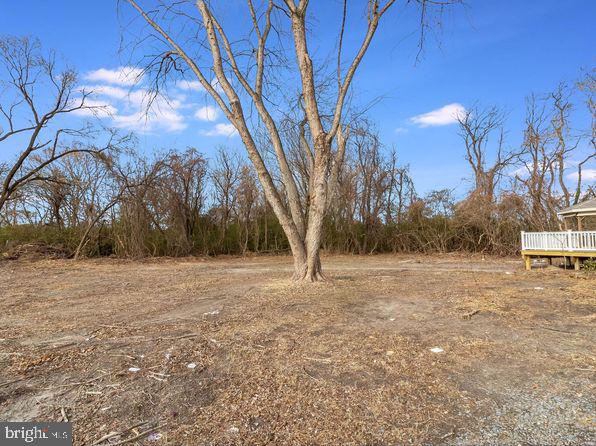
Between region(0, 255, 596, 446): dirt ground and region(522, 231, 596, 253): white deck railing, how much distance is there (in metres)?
5.19

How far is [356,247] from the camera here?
62.9ft

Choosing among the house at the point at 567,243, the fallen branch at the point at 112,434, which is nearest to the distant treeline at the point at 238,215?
the house at the point at 567,243

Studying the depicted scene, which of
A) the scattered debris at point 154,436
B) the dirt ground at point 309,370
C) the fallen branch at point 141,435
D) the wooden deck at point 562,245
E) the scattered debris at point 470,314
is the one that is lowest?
the scattered debris at point 154,436

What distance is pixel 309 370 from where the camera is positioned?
316 centimetres

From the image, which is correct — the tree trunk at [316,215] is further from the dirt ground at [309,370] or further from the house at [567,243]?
the house at [567,243]

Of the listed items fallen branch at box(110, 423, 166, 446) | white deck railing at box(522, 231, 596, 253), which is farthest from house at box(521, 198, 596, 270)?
fallen branch at box(110, 423, 166, 446)

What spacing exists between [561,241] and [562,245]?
117 millimetres

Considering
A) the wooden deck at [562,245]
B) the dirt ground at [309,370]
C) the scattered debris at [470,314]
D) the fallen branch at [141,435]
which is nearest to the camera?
the fallen branch at [141,435]

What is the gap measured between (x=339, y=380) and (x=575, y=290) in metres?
5.84

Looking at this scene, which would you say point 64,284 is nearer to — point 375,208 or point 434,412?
point 434,412

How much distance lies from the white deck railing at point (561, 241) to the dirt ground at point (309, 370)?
519 centimetres

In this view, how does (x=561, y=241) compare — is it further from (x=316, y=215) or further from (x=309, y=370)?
(x=309, y=370)

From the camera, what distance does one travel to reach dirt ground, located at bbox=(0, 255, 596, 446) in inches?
89.6

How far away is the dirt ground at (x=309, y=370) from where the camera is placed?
2275 millimetres
